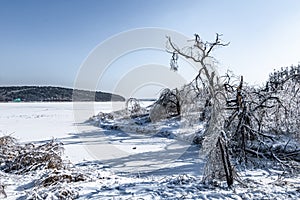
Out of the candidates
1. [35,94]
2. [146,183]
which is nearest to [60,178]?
[146,183]

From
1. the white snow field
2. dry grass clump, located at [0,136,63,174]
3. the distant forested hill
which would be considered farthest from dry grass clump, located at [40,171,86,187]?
the distant forested hill

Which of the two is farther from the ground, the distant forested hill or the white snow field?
the distant forested hill

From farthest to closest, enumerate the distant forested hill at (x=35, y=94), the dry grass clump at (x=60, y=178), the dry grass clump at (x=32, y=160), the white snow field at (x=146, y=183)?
the distant forested hill at (x=35, y=94) → the dry grass clump at (x=32, y=160) → the dry grass clump at (x=60, y=178) → the white snow field at (x=146, y=183)

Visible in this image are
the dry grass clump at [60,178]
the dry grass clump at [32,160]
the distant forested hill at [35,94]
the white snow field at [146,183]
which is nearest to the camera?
the white snow field at [146,183]

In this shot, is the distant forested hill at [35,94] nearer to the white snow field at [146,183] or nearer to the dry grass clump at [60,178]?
the white snow field at [146,183]

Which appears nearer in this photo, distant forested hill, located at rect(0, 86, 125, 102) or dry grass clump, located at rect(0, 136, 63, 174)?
dry grass clump, located at rect(0, 136, 63, 174)

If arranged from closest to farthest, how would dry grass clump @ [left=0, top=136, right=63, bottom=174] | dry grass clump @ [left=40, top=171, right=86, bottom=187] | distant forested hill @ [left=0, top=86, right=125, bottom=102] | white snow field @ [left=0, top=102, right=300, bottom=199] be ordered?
Answer: white snow field @ [left=0, top=102, right=300, bottom=199] → dry grass clump @ [left=40, top=171, right=86, bottom=187] → dry grass clump @ [left=0, top=136, right=63, bottom=174] → distant forested hill @ [left=0, top=86, right=125, bottom=102]

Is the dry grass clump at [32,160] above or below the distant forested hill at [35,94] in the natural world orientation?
below

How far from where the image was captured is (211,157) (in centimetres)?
443

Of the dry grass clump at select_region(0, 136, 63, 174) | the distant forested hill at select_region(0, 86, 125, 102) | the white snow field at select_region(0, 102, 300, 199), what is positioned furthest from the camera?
the distant forested hill at select_region(0, 86, 125, 102)

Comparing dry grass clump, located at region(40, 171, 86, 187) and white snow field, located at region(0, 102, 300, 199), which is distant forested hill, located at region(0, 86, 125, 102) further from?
dry grass clump, located at region(40, 171, 86, 187)

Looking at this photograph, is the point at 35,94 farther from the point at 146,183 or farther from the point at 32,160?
the point at 146,183

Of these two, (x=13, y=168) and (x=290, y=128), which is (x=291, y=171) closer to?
(x=290, y=128)

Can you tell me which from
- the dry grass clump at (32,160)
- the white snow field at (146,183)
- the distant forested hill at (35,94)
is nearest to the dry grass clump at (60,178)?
the white snow field at (146,183)
